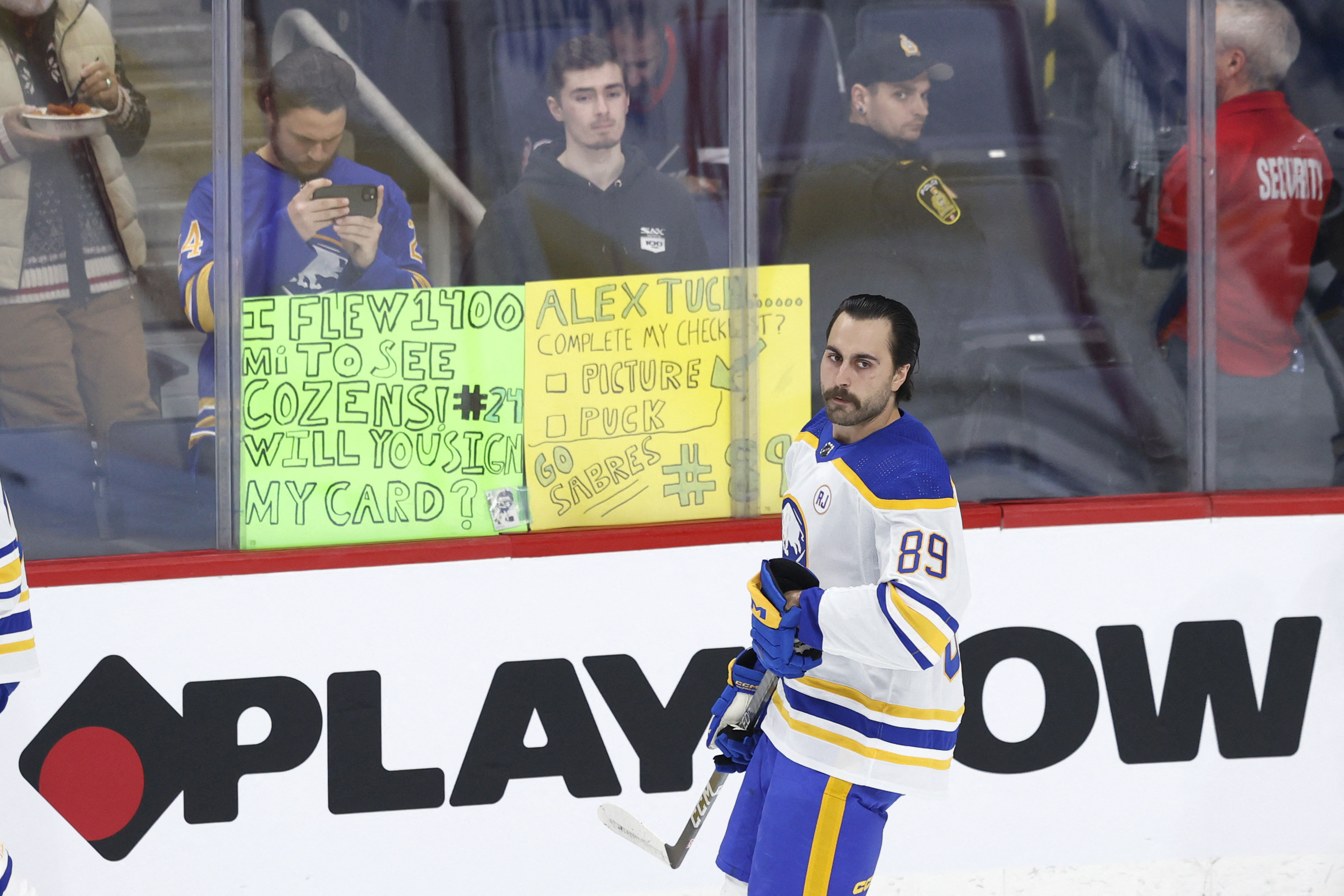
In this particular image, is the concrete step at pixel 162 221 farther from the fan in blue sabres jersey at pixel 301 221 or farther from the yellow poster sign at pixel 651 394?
the yellow poster sign at pixel 651 394

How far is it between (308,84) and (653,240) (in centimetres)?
102

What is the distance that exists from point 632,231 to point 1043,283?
1.22 metres

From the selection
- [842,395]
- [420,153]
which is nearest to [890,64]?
[420,153]

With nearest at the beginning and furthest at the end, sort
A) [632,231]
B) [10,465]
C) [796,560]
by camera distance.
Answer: [796,560]
[10,465]
[632,231]

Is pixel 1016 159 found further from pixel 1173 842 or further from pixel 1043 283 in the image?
pixel 1173 842

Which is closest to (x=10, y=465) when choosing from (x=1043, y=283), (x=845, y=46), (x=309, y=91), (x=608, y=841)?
(x=309, y=91)

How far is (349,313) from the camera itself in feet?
10.6

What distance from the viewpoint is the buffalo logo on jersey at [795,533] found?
2338 millimetres

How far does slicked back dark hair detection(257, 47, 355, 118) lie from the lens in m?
3.16

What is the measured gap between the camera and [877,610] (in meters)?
2.09

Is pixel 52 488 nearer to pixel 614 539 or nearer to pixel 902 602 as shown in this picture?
pixel 614 539

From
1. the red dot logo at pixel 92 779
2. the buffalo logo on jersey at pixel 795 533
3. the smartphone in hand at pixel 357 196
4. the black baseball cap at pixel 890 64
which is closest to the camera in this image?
the buffalo logo on jersey at pixel 795 533

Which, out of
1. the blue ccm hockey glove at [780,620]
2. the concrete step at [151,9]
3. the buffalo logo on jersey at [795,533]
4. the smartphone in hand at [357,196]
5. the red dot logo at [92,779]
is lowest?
the red dot logo at [92,779]

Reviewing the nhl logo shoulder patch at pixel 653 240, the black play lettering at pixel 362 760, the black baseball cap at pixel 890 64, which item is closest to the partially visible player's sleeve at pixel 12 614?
the black play lettering at pixel 362 760
